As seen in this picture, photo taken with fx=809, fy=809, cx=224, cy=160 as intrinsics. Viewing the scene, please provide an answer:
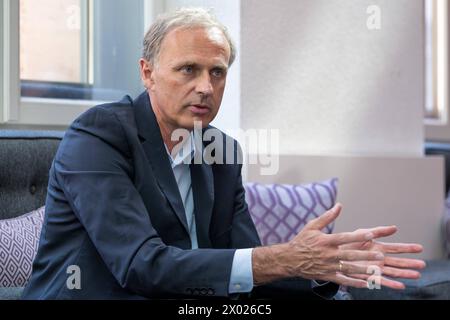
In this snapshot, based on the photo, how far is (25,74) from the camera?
8.43 feet

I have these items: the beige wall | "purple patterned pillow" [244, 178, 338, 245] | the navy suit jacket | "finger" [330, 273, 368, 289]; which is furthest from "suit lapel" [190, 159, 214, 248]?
the beige wall

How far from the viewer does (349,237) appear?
1.28 meters

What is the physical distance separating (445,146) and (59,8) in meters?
2.05

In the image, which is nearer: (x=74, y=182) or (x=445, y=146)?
(x=74, y=182)

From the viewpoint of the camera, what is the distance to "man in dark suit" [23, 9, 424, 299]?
4.42ft

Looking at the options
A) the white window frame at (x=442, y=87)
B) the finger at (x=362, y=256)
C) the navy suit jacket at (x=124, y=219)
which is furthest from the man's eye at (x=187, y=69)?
the white window frame at (x=442, y=87)

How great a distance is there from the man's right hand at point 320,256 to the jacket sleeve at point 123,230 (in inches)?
2.9

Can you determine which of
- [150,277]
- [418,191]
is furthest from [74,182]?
[418,191]

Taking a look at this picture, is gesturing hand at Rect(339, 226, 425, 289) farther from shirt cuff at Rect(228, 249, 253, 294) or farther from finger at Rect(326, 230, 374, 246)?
shirt cuff at Rect(228, 249, 253, 294)

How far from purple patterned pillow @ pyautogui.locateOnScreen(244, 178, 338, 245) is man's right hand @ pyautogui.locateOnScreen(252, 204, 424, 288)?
3.43 ft

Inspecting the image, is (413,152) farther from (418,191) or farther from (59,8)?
(59,8)

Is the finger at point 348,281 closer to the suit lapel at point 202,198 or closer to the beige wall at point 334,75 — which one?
the suit lapel at point 202,198

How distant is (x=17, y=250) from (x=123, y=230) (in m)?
0.61

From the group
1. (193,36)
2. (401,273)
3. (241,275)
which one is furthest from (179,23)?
(401,273)
